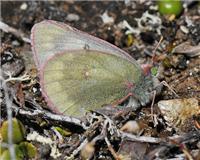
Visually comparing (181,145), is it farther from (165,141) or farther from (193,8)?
(193,8)

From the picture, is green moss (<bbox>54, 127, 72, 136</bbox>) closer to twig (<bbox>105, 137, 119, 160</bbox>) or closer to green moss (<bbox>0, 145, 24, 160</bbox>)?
green moss (<bbox>0, 145, 24, 160</bbox>)

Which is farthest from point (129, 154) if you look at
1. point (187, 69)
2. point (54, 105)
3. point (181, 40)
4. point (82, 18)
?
point (82, 18)

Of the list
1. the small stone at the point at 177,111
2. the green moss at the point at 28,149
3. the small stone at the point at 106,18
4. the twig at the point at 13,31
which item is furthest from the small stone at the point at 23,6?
the small stone at the point at 177,111

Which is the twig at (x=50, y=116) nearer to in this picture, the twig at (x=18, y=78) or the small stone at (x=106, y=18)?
the twig at (x=18, y=78)

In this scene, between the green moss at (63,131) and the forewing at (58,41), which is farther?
the green moss at (63,131)

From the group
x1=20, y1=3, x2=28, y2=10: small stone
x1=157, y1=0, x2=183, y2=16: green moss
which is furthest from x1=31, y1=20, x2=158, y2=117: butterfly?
x1=20, y1=3, x2=28, y2=10: small stone
